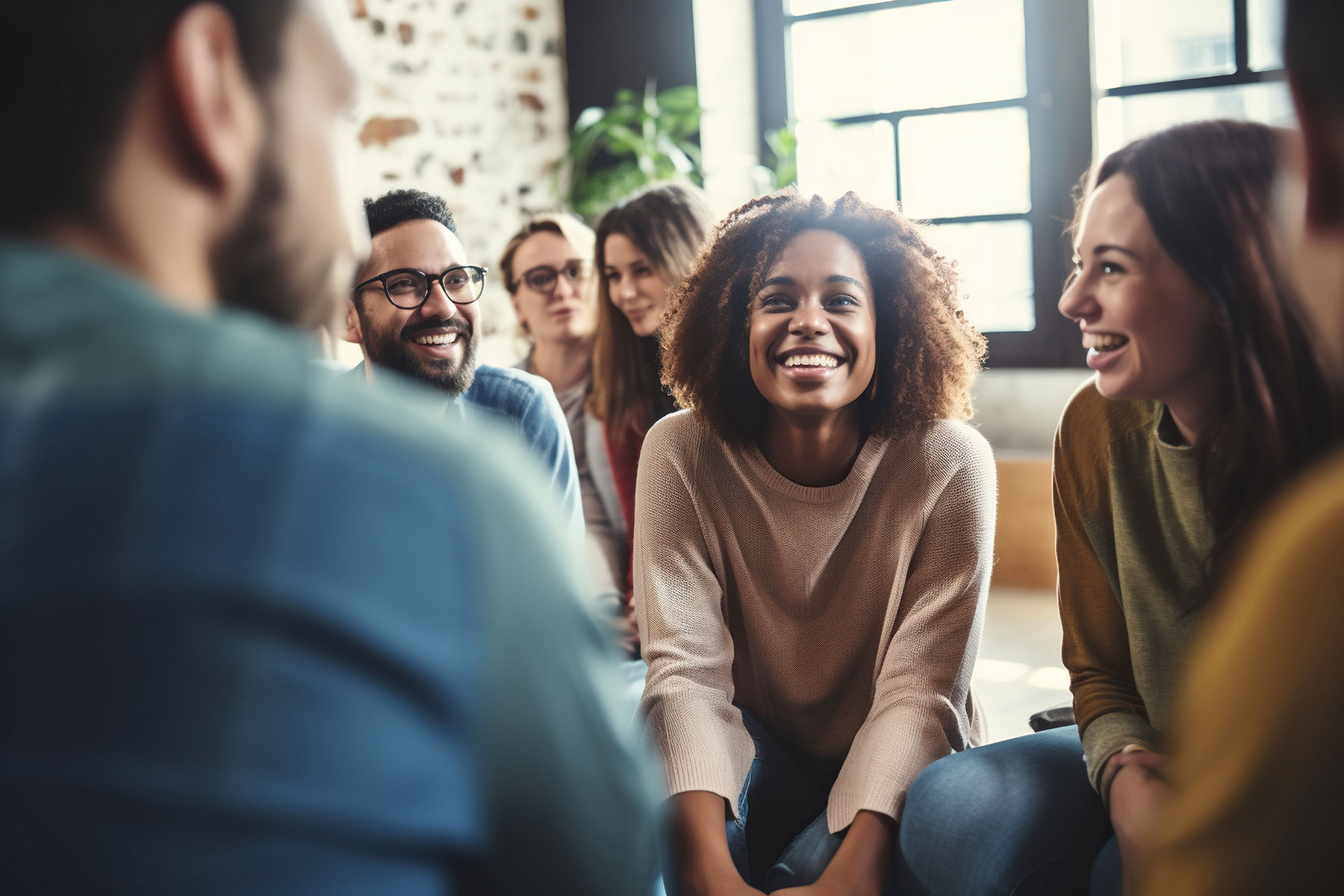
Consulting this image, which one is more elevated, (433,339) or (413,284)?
(413,284)

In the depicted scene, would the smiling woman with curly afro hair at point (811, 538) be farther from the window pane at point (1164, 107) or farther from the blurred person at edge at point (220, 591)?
the window pane at point (1164, 107)

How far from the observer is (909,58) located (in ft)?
15.4

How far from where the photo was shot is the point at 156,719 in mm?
403

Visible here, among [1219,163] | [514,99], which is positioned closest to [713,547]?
[1219,163]

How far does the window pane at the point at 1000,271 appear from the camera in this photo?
15.1 ft

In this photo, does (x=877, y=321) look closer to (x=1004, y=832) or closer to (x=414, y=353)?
(x=1004, y=832)

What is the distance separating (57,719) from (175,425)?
0.39 ft

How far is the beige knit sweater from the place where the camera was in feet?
5.14

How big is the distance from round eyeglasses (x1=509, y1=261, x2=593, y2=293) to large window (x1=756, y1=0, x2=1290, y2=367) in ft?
4.72

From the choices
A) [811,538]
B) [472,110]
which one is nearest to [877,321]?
[811,538]

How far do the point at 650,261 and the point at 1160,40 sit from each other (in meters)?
2.66

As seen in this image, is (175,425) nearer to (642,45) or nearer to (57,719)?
(57,719)

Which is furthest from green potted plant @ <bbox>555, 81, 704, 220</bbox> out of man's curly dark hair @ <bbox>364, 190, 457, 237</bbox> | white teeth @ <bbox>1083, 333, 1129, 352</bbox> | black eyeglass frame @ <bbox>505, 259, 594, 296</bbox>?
white teeth @ <bbox>1083, 333, 1129, 352</bbox>

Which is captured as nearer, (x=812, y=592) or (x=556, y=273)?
(x=812, y=592)
